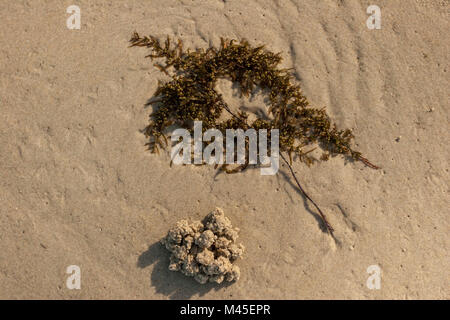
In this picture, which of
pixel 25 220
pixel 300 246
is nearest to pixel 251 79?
pixel 300 246

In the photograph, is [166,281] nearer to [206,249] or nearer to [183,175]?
[206,249]

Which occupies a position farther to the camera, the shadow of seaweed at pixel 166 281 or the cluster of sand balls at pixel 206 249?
the shadow of seaweed at pixel 166 281

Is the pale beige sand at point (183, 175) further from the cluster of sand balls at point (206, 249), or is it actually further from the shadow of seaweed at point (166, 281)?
the cluster of sand balls at point (206, 249)

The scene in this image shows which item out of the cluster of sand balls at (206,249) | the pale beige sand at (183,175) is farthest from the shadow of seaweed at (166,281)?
the cluster of sand balls at (206,249)

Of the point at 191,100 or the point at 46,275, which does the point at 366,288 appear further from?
the point at 46,275

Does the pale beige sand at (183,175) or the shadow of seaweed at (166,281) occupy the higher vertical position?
the pale beige sand at (183,175)
